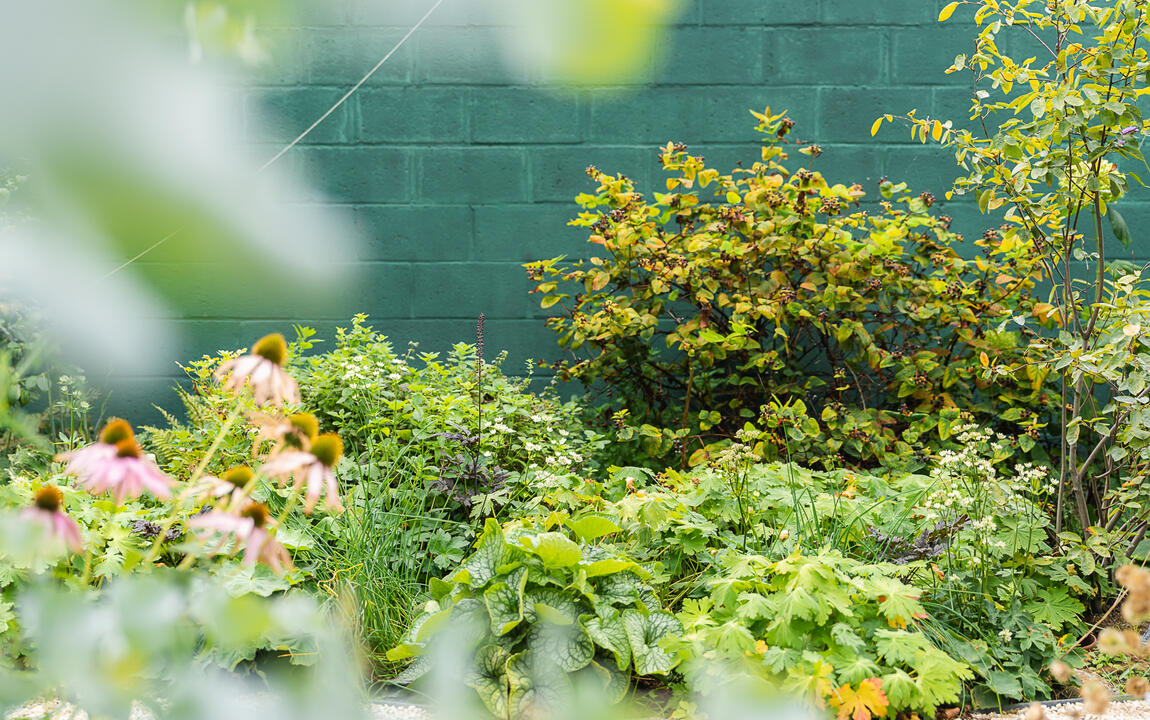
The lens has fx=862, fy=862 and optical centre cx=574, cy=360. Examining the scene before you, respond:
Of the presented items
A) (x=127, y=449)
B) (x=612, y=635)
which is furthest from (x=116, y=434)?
(x=612, y=635)

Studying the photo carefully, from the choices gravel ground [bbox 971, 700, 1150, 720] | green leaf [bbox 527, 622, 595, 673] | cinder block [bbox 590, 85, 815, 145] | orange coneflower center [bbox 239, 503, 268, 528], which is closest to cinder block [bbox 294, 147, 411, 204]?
cinder block [bbox 590, 85, 815, 145]

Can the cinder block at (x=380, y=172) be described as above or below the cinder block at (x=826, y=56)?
below

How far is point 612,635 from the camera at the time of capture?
1.84 m

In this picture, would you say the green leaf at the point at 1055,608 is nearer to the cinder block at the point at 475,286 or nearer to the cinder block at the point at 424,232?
the cinder block at the point at 475,286

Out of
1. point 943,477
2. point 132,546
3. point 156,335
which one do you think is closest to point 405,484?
point 132,546

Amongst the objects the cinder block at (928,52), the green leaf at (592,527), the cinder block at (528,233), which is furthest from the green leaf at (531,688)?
the cinder block at (928,52)

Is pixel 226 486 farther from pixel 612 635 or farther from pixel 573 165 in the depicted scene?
pixel 573 165

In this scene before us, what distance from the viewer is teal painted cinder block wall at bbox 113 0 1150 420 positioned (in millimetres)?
3352

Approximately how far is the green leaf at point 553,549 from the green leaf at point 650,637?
0.55 feet

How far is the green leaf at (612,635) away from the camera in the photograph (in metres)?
1.80

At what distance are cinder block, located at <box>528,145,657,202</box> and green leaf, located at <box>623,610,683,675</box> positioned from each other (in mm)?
2005

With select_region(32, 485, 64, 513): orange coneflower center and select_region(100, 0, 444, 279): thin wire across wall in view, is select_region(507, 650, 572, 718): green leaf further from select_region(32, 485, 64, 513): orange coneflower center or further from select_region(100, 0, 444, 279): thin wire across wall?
select_region(100, 0, 444, 279): thin wire across wall

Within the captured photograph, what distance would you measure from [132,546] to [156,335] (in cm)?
193

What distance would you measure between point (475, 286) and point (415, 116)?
0.71m
